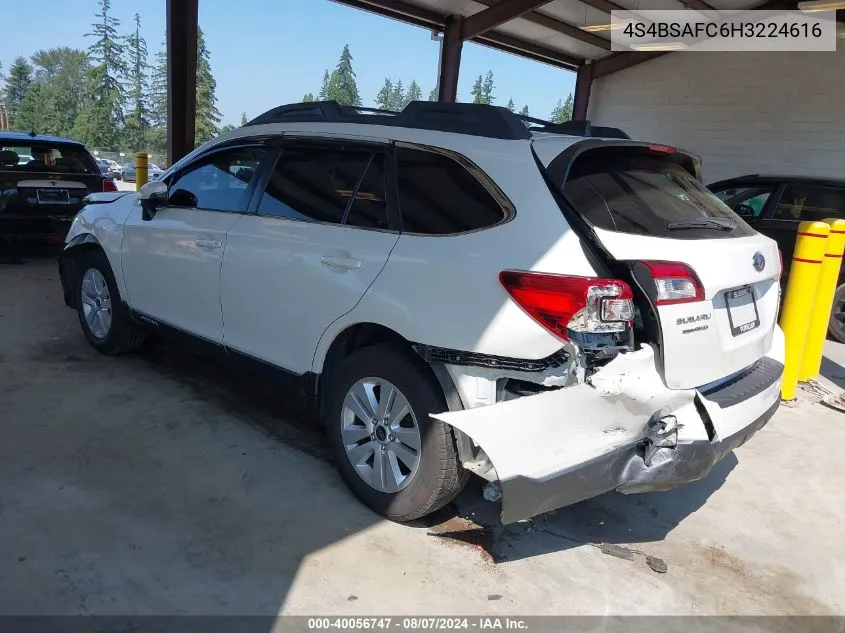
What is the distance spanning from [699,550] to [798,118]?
12207 millimetres

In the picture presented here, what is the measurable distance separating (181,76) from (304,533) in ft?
26.0

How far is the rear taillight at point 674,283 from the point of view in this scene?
97.7 inches

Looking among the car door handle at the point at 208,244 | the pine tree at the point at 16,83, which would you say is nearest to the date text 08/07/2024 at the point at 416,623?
the car door handle at the point at 208,244

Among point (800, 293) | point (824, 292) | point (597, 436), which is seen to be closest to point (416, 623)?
point (597, 436)

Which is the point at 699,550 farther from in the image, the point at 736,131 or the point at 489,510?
the point at 736,131

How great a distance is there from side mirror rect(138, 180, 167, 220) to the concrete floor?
1240 millimetres

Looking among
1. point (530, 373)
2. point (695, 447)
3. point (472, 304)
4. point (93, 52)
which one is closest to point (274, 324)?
point (472, 304)

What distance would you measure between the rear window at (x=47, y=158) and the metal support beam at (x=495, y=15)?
7055 millimetres

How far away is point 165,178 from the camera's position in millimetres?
4457

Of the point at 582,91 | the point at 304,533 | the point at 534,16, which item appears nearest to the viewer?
the point at 304,533

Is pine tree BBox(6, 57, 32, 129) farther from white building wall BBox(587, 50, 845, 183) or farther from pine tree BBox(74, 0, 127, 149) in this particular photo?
white building wall BBox(587, 50, 845, 183)

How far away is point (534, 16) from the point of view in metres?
12.1

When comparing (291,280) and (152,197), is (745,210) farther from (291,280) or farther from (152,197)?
(152,197)

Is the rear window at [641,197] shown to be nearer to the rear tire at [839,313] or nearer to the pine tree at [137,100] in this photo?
the rear tire at [839,313]
